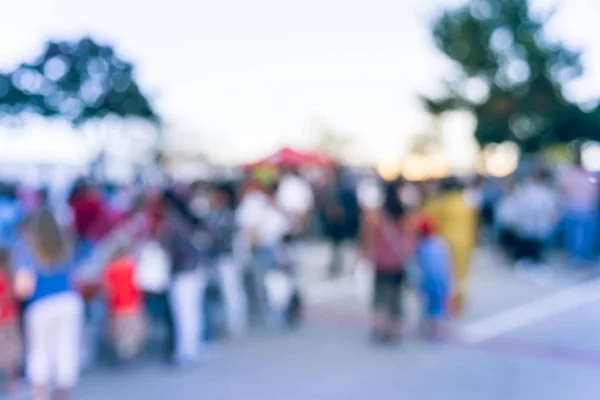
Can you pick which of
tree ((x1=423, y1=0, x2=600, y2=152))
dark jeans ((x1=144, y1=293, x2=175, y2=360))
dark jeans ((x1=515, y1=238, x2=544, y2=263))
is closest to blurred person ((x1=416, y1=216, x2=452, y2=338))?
dark jeans ((x1=144, y1=293, x2=175, y2=360))

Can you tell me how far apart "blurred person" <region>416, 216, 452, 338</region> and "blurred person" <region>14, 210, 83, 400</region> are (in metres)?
3.53

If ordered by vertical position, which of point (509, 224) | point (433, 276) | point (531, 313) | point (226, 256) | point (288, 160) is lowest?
point (531, 313)

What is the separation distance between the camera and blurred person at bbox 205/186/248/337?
6.98 m

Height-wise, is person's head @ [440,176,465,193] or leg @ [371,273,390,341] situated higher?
person's head @ [440,176,465,193]

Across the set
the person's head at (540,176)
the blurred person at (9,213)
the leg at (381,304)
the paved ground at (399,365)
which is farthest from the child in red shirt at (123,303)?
the person's head at (540,176)

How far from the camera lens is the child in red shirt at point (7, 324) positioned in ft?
16.7

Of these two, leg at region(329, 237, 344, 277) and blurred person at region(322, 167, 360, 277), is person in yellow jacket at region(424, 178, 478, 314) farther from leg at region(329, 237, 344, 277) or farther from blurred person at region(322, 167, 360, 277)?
leg at region(329, 237, 344, 277)

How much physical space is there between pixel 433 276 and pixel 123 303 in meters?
3.04

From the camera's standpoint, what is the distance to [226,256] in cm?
700

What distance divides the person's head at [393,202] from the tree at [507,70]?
67.3 ft

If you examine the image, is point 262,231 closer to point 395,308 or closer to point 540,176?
point 395,308

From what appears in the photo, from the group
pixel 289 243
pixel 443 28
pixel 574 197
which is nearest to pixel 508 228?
pixel 574 197

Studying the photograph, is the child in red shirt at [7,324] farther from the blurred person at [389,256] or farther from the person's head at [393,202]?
the person's head at [393,202]

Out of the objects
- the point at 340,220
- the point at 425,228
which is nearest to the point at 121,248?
the point at 425,228
